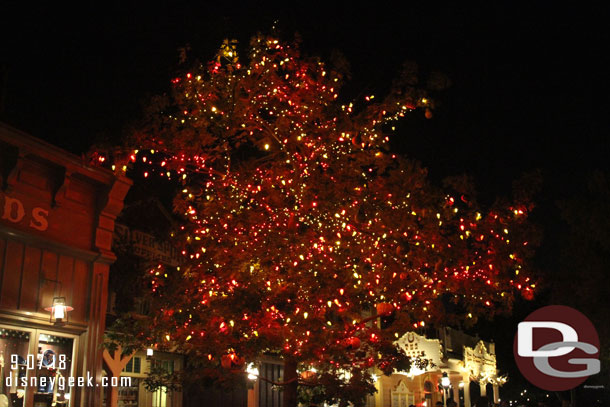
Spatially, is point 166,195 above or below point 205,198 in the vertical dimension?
above

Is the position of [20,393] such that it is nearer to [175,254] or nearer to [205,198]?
[205,198]

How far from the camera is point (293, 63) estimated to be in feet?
42.6

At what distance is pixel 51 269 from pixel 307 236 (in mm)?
4851

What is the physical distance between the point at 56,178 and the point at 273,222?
14.0ft

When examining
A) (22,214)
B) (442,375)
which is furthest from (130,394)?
(442,375)

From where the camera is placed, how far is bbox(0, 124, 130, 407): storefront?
1095 centimetres

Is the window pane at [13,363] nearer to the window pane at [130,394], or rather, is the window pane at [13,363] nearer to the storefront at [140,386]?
the storefront at [140,386]

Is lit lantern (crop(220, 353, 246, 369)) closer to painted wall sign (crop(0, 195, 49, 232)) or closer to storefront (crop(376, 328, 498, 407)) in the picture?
painted wall sign (crop(0, 195, 49, 232))

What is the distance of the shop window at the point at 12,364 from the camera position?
35.3 ft

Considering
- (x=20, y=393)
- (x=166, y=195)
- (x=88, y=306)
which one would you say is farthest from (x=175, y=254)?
(x=20, y=393)

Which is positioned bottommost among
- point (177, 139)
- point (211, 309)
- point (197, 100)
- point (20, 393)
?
point (20, 393)

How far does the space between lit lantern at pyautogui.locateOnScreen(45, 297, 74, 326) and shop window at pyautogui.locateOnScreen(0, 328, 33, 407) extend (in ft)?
1.74

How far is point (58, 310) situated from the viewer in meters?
11.4

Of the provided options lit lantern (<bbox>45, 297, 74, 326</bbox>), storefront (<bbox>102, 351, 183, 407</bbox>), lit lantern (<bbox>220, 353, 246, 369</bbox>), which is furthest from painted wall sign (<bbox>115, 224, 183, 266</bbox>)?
lit lantern (<bbox>45, 297, 74, 326</bbox>)
